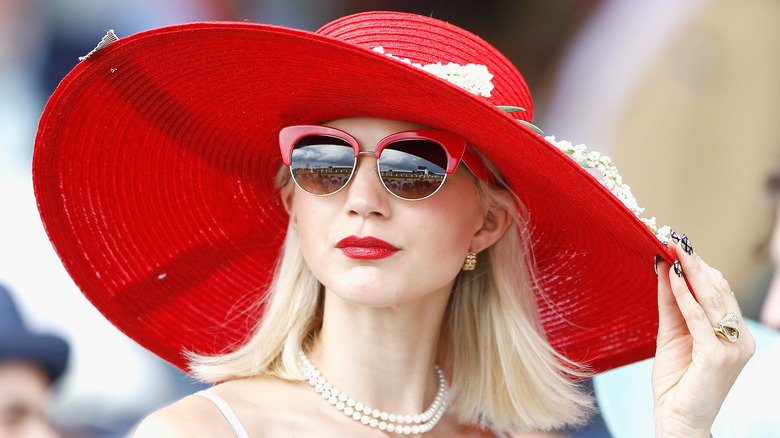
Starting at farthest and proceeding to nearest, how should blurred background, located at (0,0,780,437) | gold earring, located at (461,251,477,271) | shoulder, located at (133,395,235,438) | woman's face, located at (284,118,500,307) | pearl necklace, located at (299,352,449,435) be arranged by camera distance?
1. blurred background, located at (0,0,780,437)
2. gold earring, located at (461,251,477,271)
3. pearl necklace, located at (299,352,449,435)
4. woman's face, located at (284,118,500,307)
5. shoulder, located at (133,395,235,438)

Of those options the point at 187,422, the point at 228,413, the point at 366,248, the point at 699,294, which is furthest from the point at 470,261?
the point at 187,422

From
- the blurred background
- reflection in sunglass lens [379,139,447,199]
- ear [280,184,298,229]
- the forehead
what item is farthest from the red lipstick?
the blurred background

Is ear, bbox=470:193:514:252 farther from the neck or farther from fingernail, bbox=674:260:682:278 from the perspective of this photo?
fingernail, bbox=674:260:682:278

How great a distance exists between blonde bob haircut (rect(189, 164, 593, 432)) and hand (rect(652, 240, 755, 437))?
50cm

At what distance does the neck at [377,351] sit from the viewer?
2006 mm

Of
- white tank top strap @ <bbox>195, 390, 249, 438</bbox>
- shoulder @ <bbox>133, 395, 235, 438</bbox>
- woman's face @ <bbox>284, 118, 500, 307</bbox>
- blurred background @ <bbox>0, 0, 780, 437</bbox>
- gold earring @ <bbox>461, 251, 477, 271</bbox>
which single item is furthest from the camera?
blurred background @ <bbox>0, 0, 780, 437</bbox>

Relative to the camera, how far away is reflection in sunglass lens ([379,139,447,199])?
68.7 inches

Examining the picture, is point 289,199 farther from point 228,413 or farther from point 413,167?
point 228,413

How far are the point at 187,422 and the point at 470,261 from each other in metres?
0.91

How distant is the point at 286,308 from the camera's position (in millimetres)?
2137

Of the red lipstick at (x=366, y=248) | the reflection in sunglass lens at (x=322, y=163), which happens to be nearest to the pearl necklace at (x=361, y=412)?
the red lipstick at (x=366, y=248)

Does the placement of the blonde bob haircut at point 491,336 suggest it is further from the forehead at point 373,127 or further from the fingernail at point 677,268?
the fingernail at point 677,268

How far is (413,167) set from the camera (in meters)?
1.76

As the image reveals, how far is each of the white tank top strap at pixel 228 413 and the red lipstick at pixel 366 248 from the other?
453 millimetres
